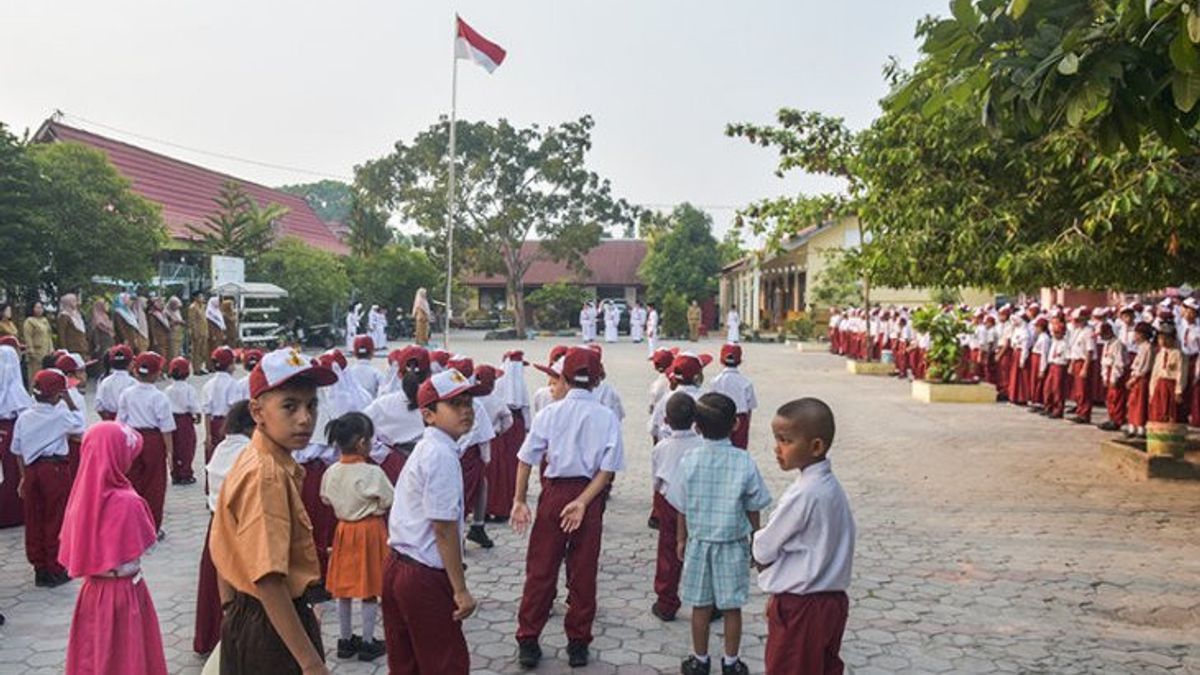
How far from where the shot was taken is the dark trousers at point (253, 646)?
2.66 metres

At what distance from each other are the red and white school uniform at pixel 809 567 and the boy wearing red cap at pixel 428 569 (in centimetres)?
129

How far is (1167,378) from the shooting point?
Result: 10555mm

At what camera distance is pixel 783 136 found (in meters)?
16.7

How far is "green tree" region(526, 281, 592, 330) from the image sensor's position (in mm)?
40031

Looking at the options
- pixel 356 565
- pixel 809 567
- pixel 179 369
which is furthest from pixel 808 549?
pixel 179 369

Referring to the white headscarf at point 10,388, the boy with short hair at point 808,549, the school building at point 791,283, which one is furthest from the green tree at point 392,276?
the boy with short hair at point 808,549

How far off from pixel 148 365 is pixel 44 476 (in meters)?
1.43

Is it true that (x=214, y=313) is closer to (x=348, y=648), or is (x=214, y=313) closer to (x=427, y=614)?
(x=348, y=648)

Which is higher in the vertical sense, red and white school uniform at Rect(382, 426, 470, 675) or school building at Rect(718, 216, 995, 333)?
school building at Rect(718, 216, 995, 333)

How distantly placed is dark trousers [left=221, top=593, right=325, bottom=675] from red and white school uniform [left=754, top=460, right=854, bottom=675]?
191 centimetres

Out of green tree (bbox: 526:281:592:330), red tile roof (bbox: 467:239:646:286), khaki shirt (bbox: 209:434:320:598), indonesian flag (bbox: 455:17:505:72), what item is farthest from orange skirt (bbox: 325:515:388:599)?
red tile roof (bbox: 467:239:646:286)

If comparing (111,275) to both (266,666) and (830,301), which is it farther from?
(830,301)

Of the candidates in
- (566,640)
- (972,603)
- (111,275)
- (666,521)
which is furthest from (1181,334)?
(111,275)

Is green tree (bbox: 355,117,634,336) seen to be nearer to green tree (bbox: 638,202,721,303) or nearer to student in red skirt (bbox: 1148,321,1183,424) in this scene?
green tree (bbox: 638,202,721,303)
